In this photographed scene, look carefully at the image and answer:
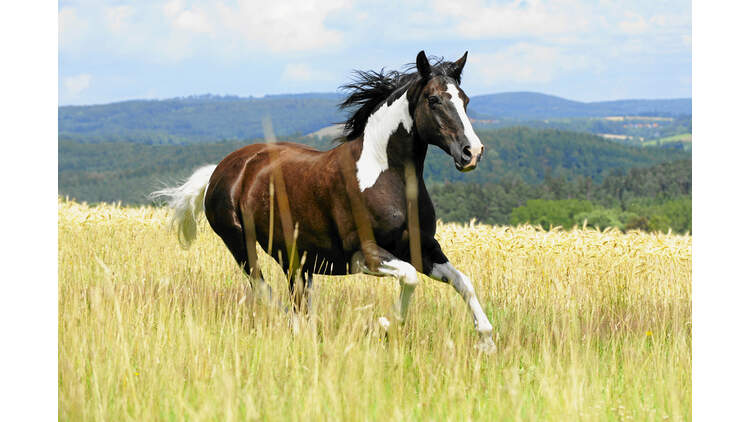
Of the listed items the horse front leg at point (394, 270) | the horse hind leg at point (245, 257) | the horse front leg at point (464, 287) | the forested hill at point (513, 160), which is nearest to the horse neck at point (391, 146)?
the horse front leg at point (394, 270)

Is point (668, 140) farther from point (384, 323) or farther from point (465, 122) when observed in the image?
point (384, 323)

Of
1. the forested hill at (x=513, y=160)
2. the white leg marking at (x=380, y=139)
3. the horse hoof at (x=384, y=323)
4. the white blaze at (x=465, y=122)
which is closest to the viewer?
the white blaze at (x=465, y=122)

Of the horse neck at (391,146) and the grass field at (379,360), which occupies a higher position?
the horse neck at (391,146)

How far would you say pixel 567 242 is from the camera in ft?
35.9

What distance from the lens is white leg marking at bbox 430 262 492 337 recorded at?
5.00m

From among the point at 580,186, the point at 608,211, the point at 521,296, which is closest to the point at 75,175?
the point at 580,186

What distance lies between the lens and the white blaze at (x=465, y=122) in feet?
15.3

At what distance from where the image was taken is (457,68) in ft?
17.2

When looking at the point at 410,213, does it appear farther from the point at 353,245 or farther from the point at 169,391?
the point at 169,391

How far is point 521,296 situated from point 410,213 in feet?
7.88

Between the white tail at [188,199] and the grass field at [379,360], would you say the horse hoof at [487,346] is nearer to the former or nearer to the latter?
the grass field at [379,360]

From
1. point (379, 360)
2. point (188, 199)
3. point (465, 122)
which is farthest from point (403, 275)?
point (188, 199)

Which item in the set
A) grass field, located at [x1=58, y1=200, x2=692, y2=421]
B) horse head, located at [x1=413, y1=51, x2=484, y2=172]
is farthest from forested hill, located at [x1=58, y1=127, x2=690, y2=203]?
horse head, located at [x1=413, y1=51, x2=484, y2=172]

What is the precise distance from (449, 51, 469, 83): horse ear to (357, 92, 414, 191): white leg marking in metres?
0.41
